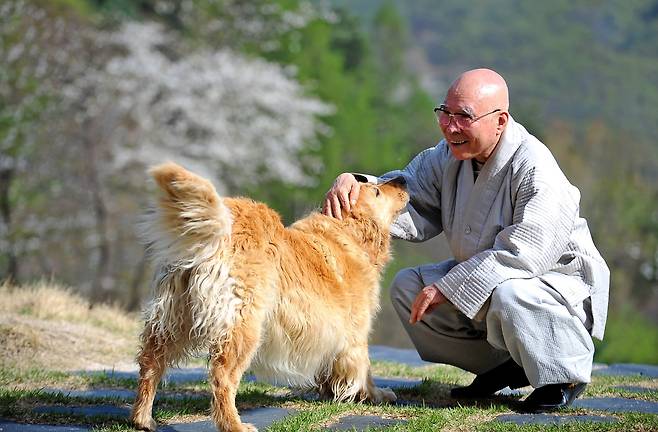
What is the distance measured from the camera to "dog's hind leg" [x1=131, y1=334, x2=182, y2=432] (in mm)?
4668

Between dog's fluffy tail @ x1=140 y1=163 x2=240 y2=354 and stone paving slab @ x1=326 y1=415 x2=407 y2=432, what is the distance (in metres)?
0.84

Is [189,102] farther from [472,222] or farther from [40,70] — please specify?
[472,222]

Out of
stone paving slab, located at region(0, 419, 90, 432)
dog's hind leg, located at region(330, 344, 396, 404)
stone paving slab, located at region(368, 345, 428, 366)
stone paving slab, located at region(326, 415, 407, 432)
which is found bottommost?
stone paving slab, located at region(0, 419, 90, 432)

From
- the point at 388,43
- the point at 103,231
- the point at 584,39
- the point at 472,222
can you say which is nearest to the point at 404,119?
the point at 388,43

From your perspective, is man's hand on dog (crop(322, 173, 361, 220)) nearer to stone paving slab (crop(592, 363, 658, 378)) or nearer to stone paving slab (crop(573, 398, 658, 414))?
stone paving slab (crop(573, 398, 658, 414))

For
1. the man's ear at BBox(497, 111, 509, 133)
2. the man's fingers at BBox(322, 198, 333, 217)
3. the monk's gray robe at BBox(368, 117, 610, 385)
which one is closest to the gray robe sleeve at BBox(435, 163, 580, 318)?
the monk's gray robe at BBox(368, 117, 610, 385)

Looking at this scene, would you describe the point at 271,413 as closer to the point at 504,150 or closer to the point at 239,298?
the point at 239,298

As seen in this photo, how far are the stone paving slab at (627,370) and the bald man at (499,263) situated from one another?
6.77 ft

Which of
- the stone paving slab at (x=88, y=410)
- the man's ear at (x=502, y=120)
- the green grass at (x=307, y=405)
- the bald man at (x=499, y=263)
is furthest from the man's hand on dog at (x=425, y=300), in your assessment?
the stone paving slab at (x=88, y=410)

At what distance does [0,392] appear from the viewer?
5469 mm

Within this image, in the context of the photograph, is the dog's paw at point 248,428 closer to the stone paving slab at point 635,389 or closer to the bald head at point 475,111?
the bald head at point 475,111

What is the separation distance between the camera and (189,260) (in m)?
4.50

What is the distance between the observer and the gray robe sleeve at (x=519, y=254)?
5.09 m

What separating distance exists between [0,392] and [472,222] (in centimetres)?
304
